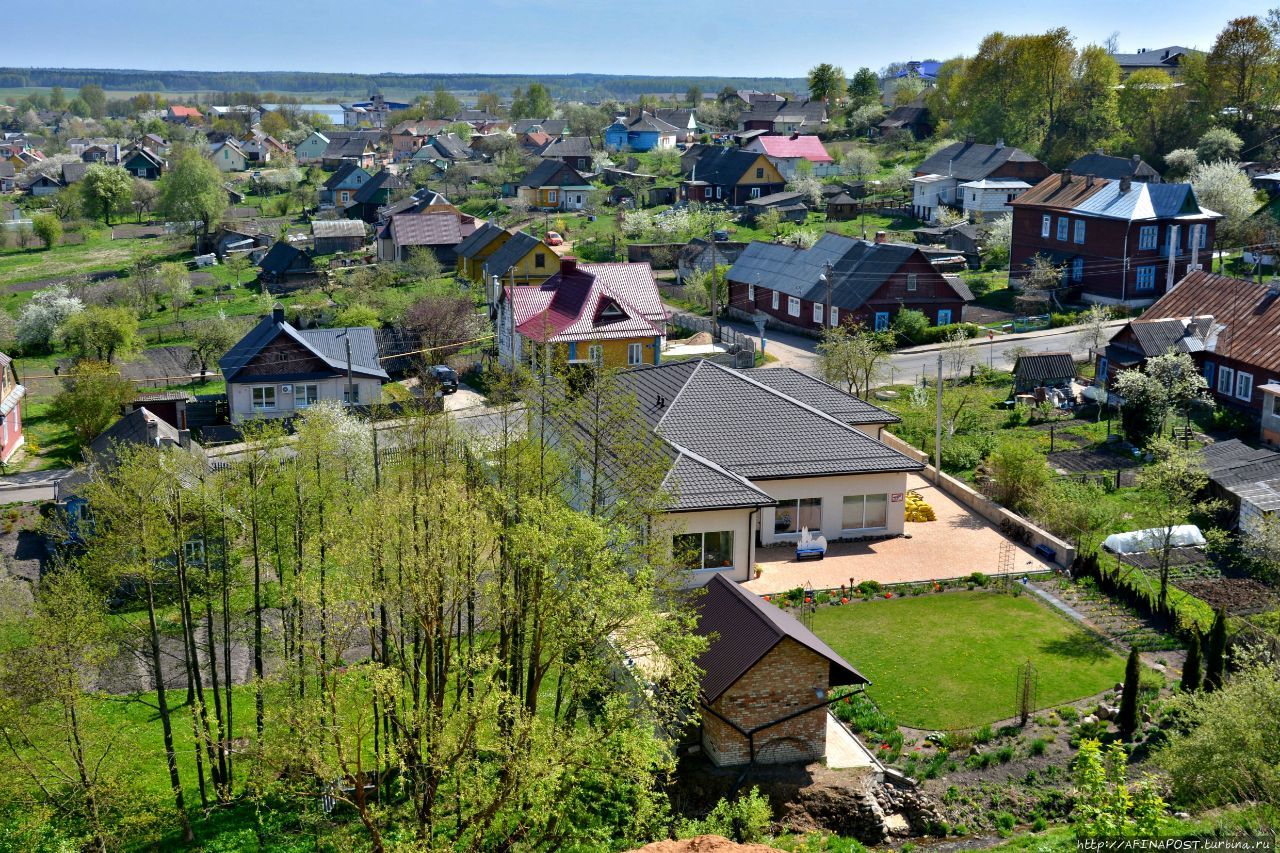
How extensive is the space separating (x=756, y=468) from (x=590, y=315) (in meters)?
18.9

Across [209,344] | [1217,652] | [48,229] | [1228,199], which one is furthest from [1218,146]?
[48,229]

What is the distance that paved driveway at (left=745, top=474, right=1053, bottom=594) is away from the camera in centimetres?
3044

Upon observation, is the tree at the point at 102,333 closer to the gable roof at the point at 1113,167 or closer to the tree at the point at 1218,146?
the gable roof at the point at 1113,167

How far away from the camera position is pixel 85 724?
66.8 ft

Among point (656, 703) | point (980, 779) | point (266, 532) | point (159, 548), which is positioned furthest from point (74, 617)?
point (980, 779)

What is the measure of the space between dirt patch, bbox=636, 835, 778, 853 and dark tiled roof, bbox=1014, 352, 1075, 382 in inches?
1214

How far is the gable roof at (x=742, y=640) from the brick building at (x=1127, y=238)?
40548 millimetres

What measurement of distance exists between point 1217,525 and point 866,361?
1435 centimetres

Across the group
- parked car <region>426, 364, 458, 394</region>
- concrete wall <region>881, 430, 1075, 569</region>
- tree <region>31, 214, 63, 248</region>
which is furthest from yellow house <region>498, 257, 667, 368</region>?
tree <region>31, 214, 63, 248</region>

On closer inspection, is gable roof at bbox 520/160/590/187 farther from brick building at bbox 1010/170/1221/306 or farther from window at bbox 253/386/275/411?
window at bbox 253/386/275/411

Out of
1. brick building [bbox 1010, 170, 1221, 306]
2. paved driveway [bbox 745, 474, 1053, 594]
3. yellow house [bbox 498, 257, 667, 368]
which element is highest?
brick building [bbox 1010, 170, 1221, 306]

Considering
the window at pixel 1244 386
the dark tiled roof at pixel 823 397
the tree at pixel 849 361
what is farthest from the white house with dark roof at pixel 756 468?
the window at pixel 1244 386

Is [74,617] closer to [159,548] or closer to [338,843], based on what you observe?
[159,548]

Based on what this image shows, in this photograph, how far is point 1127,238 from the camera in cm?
5778
